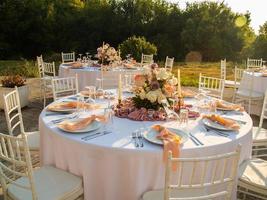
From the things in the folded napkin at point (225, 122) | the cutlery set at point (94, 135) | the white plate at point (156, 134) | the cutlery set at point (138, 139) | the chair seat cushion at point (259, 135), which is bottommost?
the chair seat cushion at point (259, 135)

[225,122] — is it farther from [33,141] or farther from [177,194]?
[33,141]

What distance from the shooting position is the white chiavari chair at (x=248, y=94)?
20.9 ft

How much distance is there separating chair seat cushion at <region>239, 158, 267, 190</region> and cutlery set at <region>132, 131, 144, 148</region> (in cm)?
99

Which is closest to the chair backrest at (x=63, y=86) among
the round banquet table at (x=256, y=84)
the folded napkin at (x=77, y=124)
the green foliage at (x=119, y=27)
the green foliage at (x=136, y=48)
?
the folded napkin at (x=77, y=124)

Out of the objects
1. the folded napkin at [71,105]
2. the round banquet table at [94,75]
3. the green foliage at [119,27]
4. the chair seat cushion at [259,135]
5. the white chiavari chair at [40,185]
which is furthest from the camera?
the green foliage at [119,27]

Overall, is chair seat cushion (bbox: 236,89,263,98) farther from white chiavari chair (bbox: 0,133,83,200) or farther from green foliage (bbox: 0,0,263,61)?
green foliage (bbox: 0,0,263,61)

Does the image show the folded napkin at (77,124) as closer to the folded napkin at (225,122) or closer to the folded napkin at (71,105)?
the folded napkin at (71,105)

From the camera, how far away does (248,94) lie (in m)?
6.48

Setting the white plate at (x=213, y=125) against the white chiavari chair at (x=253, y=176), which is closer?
the white chiavari chair at (x=253, y=176)

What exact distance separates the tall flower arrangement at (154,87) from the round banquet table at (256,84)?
12.9 ft

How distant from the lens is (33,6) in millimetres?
19578

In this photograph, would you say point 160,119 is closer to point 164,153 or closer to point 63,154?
point 164,153

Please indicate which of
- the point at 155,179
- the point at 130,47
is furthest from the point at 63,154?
the point at 130,47

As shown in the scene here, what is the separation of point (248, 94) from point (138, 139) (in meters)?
4.43
